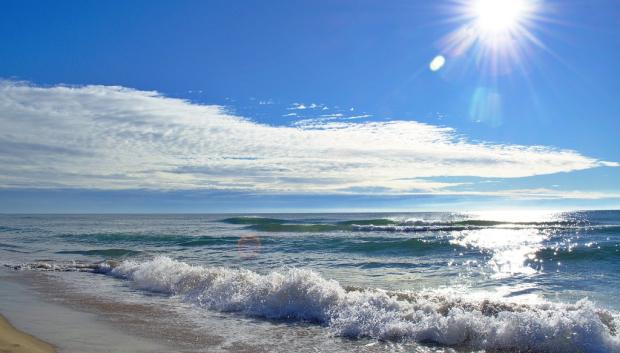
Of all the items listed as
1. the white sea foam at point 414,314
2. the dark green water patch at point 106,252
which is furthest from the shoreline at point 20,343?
the dark green water patch at point 106,252

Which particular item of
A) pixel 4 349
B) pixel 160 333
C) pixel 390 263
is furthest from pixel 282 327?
pixel 390 263

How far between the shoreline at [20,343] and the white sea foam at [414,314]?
4067mm

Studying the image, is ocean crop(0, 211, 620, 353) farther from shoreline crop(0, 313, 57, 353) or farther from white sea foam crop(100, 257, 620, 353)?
shoreline crop(0, 313, 57, 353)

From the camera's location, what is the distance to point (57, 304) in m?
10.9

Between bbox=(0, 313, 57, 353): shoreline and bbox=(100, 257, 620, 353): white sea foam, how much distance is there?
13.3 ft

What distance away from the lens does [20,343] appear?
6777 mm

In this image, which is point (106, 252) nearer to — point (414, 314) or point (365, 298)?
point (365, 298)

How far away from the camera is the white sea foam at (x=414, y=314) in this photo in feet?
25.3

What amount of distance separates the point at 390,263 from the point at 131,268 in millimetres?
9205

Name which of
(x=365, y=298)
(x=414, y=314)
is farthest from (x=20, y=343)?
(x=414, y=314)

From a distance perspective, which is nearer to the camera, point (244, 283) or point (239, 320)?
point (239, 320)

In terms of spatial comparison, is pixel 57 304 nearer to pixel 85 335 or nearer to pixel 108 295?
pixel 108 295

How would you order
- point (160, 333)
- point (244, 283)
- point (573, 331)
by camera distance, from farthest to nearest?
point (244, 283) → point (160, 333) → point (573, 331)

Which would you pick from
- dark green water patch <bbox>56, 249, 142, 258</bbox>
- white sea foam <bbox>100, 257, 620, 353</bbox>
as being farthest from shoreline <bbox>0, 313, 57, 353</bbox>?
dark green water patch <bbox>56, 249, 142, 258</bbox>
